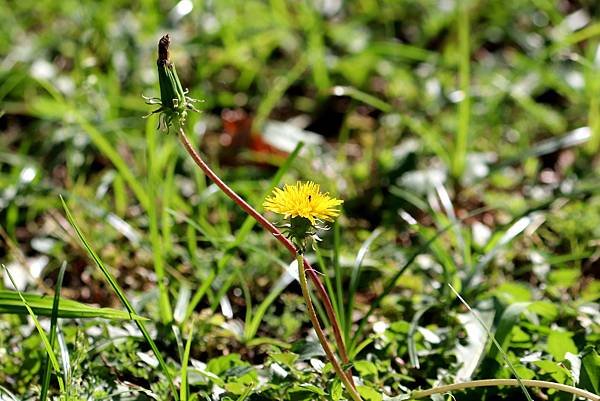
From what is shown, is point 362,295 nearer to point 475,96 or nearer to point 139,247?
point 139,247

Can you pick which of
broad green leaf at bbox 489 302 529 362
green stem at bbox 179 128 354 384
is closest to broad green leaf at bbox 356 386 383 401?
green stem at bbox 179 128 354 384

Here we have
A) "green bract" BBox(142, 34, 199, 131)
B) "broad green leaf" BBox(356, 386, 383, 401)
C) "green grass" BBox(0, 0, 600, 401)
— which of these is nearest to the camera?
"green bract" BBox(142, 34, 199, 131)

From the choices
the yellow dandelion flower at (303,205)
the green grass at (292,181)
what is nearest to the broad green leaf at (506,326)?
the green grass at (292,181)

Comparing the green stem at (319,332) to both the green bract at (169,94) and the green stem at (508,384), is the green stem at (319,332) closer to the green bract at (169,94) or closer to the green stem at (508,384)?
the green stem at (508,384)

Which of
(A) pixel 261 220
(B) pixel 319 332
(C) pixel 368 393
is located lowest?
(C) pixel 368 393

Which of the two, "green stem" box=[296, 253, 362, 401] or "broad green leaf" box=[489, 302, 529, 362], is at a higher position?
"green stem" box=[296, 253, 362, 401]

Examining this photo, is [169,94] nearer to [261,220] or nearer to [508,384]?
[261,220]

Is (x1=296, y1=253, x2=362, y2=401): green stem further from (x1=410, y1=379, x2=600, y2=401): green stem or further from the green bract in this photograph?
the green bract

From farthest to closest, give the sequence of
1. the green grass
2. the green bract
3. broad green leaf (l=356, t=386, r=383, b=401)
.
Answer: the green grass → broad green leaf (l=356, t=386, r=383, b=401) → the green bract

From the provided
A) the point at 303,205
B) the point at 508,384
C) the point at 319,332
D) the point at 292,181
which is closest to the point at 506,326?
the point at 508,384
